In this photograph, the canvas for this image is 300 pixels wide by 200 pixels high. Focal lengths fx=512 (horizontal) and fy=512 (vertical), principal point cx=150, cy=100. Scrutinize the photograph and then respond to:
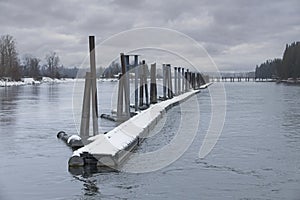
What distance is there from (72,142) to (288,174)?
5939 mm

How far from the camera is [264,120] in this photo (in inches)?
834

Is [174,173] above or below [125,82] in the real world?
below

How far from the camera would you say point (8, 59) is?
4427 inches

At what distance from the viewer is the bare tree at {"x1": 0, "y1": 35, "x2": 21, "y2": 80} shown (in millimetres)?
Answer: 108119

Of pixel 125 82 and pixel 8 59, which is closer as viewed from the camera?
pixel 125 82

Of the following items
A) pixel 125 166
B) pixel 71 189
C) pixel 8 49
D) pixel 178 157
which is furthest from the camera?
pixel 8 49

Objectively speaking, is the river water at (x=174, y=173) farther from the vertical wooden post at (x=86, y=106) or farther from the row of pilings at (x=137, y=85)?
the row of pilings at (x=137, y=85)

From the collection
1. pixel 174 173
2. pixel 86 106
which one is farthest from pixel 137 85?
pixel 174 173

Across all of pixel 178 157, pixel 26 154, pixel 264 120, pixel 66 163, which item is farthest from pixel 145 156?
pixel 264 120

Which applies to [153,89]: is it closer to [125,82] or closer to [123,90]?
[123,90]

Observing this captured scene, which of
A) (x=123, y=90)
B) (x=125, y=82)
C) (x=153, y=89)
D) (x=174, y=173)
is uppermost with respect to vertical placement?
(x=125, y=82)

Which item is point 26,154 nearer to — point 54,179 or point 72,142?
point 72,142

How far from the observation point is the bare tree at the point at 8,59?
A: 10812cm

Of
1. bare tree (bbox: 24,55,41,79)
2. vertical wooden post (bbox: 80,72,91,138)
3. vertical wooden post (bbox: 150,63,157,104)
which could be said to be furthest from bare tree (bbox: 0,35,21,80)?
vertical wooden post (bbox: 80,72,91,138)
